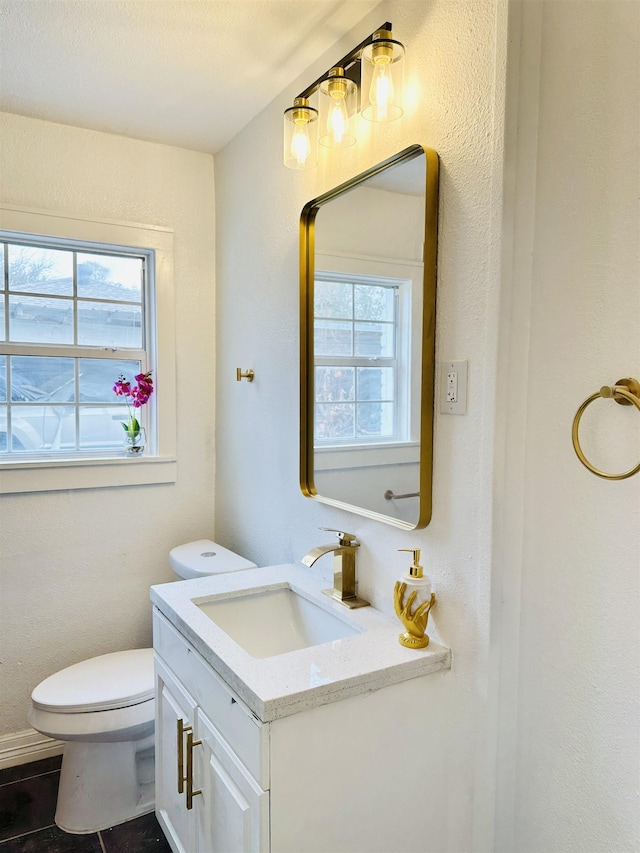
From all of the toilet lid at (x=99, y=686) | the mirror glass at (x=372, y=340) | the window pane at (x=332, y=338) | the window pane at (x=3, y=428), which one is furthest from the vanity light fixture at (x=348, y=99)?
the toilet lid at (x=99, y=686)

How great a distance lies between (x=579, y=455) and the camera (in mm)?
977

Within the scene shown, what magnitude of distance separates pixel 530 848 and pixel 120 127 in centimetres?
254

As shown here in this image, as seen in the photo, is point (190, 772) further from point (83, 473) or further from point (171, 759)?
point (83, 473)

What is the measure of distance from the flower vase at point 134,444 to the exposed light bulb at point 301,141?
131cm

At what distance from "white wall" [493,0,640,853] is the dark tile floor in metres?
1.16

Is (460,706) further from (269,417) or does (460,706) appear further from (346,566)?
(269,417)

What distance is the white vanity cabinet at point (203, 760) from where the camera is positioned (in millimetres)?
1083

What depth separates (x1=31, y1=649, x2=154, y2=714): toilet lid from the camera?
1.73 meters

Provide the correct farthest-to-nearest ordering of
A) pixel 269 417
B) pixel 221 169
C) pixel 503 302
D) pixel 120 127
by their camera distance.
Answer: pixel 221 169
pixel 120 127
pixel 269 417
pixel 503 302

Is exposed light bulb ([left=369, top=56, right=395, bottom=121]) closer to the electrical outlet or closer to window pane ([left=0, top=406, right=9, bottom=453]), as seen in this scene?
the electrical outlet

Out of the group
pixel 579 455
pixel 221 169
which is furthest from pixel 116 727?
pixel 221 169

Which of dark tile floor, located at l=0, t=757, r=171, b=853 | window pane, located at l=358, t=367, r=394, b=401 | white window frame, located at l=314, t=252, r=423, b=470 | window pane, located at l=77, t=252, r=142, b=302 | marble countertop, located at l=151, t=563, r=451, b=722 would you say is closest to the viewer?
marble countertop, located at l=151, t=563, r=451, b=722

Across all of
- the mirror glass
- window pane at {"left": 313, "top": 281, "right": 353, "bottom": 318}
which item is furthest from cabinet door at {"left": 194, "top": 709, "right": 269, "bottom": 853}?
window pane at {"left": 313, "top": 281, "right": 353, "bottom": 318}

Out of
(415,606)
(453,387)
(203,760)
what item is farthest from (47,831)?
(453,387)
